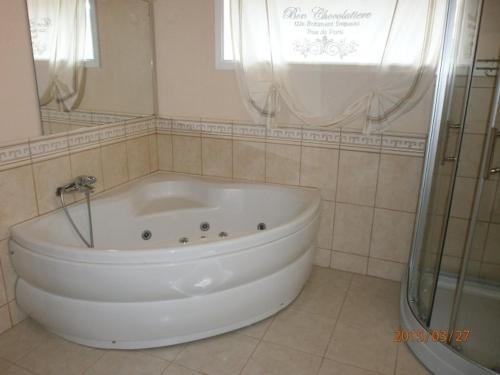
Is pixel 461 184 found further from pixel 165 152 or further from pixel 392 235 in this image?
pixel 165 152

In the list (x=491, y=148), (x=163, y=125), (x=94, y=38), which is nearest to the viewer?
(x=491, y=148)

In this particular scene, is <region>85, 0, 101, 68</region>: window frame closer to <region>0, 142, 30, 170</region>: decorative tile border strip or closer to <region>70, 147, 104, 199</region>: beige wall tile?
<region>70, 147, 104, 199</region>: beige wall tile

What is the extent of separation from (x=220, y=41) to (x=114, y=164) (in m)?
1.08

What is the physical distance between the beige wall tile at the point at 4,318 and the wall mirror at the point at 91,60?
94 cm

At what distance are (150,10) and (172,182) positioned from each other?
1215mm

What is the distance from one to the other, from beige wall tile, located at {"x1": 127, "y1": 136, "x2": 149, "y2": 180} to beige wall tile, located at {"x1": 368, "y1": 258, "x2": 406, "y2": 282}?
68.0 inches

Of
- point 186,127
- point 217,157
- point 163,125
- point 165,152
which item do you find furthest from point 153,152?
point 217,157

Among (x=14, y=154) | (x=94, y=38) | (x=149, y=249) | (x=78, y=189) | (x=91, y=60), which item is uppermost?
(x=94, y=38)

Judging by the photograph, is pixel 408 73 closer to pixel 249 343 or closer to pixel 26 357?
pixel 249 343

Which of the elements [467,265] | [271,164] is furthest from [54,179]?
[467,265]

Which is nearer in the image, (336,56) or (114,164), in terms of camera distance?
(336,56)

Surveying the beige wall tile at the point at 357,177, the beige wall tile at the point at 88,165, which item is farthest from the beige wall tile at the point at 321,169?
the beige wall tile at the point at 88,165

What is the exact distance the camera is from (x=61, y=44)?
218cm

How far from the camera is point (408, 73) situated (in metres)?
2.10
